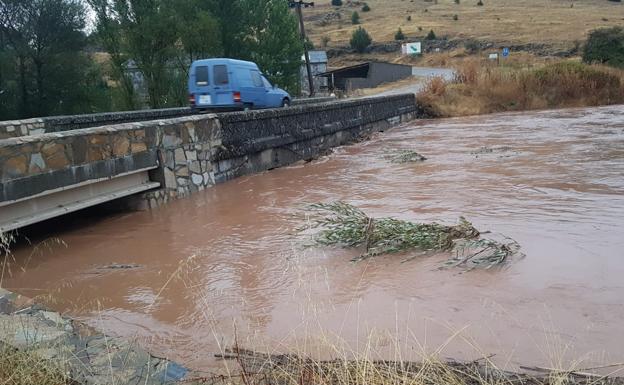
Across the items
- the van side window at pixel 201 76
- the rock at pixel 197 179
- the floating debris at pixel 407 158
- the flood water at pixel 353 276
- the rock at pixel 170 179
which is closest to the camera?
the flood water at pixel 353 276

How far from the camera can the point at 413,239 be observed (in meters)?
5.57

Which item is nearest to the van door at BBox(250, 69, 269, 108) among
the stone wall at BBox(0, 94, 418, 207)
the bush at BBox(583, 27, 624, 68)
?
the stone wall at BBox(0, 94, 418, 207)

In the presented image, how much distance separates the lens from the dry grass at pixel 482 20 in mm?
66438

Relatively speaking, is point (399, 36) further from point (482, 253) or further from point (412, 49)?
point (482, 253)

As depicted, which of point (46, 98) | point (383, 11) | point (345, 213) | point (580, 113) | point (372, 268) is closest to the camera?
point (372, 268)

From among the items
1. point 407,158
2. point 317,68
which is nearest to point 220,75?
point 407,158

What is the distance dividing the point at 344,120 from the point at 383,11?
82839 millimetres

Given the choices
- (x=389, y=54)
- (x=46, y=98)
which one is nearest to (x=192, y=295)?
(x=46, y=98)

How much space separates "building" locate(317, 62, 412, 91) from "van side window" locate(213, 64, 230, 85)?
28.5 meters

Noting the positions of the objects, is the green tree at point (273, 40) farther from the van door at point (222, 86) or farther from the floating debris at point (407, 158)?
the floating debris at point (407, 158)

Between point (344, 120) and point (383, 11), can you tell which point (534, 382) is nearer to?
point (344, 120)

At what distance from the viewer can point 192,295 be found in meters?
4.80

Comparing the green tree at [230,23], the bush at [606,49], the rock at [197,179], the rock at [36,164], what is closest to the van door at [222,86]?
the rock at [197,179]

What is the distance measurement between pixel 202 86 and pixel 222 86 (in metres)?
0.58
